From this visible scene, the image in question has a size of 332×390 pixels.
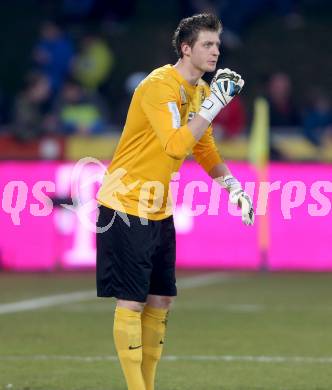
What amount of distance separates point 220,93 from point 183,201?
310 inches

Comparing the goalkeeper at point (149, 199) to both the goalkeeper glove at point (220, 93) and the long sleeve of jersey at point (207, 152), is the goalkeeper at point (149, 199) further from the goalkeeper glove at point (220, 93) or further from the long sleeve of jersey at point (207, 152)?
the long sleeve of jersey at point (207, 152)

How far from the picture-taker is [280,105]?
744 inches

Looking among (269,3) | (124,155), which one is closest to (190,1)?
(269,3)

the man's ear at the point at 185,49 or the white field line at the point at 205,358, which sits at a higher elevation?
the man's ear at the point at 185,49

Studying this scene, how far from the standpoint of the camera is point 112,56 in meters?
21.2

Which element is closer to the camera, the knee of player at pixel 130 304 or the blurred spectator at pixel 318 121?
the knee of player at pixel 130 304

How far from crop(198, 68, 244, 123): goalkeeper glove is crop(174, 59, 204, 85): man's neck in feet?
0.68

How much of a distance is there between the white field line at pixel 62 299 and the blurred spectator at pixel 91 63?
6171 millimetres

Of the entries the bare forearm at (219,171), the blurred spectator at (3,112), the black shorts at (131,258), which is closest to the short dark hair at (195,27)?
the bare forearm at (219,171)

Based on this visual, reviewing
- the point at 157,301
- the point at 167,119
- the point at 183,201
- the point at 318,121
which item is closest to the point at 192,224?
the point at 183,201

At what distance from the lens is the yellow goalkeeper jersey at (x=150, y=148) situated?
7.21m

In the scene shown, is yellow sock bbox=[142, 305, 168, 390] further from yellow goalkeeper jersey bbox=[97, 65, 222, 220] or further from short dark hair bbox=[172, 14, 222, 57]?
short dark hair bbox=[172, 14, 222, 57]

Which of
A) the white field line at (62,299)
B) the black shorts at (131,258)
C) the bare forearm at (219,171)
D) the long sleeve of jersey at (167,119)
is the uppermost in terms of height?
the long sleeve of jersey at (167,119)

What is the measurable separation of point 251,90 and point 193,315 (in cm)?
927
